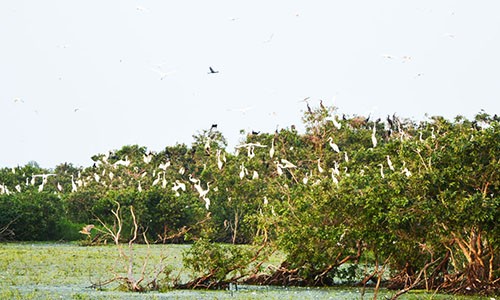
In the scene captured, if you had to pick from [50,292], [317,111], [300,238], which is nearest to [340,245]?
[300,238]

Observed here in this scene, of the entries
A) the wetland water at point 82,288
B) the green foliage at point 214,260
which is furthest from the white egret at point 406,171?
the green foliage at point 214,260

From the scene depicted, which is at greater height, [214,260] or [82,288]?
[214,260]

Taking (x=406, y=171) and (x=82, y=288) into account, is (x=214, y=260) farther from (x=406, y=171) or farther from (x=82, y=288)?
(x=406, y=171)

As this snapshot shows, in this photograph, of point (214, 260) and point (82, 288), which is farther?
point (82, 288)

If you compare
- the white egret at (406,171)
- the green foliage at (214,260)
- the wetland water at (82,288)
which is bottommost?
the wetland water at (82,288)

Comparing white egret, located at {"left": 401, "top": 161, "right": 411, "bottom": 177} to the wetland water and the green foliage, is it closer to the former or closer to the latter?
the wetland water

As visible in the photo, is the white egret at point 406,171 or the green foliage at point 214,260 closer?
the white egret at point 406,171

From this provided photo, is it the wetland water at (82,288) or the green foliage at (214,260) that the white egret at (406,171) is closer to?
the wetland water at (82,288)

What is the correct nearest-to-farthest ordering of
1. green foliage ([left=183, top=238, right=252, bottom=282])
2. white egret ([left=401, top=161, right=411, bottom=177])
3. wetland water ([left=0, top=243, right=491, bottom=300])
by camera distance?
1. wetland water ([left=0, top=243, right=491, bottom=300])
2. white egret ([left=401, top=161, right=411, bottom=177])
3. green foliage ([left=183, top=238, right=252, bottom=282])

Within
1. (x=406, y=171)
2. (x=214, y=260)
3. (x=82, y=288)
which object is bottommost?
(x=82, y=288)

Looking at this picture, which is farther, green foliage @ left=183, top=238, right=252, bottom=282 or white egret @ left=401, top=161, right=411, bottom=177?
green foliage @ left=183, top=238, right=252, bottom=282

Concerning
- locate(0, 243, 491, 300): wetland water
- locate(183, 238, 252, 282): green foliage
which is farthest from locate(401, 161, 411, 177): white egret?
locate(183, 238, 252, 282): green foliage

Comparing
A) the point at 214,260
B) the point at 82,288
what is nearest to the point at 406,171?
the point at 214,260

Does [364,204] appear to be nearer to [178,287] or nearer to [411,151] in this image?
[411,151]
